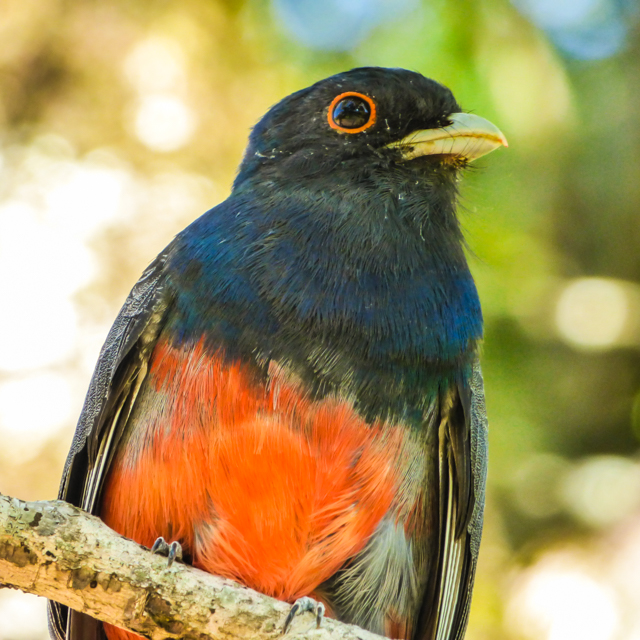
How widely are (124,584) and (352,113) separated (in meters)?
2.40

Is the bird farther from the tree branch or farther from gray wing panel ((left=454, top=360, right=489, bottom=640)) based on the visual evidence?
the tree branch

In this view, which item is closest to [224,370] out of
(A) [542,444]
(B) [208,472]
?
(B) [208,472]

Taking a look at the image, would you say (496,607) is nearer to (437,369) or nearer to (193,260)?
(437,369)

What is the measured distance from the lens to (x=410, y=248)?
13.1 feet

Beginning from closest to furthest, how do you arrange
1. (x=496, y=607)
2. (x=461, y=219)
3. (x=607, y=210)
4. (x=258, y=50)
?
(x=461, y=219)
(x=496, y=607)
(x=607, y=210)
(x=258, y=50)

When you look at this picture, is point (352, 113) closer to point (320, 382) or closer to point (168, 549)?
point (320, 382)

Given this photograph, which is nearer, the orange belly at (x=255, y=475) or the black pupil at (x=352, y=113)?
the orange belly at (x=255, y=475)

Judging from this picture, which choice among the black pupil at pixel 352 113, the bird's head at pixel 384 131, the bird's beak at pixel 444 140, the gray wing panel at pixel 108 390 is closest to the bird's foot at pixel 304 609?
the gray wing panel at pixel 108 390

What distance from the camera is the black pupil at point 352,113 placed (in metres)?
4.16

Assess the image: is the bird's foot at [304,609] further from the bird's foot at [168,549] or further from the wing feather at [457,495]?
the wing feather at [457,495]

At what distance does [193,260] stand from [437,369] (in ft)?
3.95

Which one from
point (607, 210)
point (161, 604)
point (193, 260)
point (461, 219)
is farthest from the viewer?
point (607, 210)

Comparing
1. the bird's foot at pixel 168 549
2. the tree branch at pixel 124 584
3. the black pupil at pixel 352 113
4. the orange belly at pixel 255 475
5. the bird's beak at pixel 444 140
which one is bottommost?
the tree branch at pixel 124 584

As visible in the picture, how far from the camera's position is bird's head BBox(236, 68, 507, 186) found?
412cm
